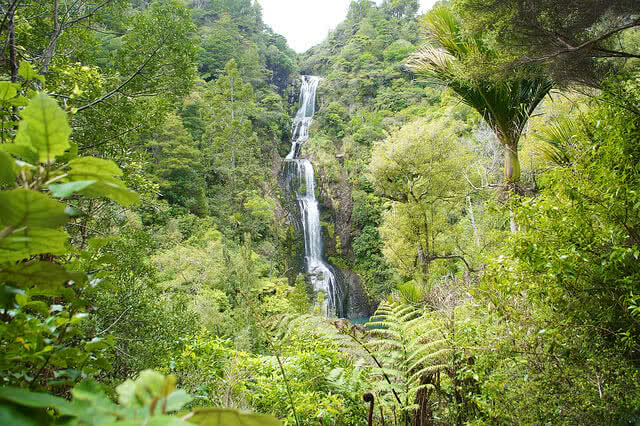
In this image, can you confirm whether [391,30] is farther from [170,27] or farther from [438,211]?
[170,27]

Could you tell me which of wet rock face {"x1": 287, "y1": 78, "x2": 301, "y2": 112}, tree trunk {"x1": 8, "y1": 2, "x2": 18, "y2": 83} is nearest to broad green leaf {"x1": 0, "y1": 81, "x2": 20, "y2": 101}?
tree trunk {"x1": 8, "y1": 2, "x2": 18, "y2": 83}

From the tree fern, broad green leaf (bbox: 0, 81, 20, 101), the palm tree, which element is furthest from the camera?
the palm tree

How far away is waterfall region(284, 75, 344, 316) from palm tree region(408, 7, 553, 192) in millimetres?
10561

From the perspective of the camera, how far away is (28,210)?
310 millimetres

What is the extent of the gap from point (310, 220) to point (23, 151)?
17.8 metres

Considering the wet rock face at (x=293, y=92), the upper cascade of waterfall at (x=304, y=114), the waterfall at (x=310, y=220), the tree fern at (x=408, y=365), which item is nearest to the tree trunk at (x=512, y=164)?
the tree fern at (x=408, y=365)

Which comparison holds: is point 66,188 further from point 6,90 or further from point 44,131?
point 6,90

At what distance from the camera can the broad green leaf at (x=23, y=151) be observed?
371 millimetres

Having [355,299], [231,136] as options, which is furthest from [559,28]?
[231,136]

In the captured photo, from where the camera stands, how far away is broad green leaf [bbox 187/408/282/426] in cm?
34

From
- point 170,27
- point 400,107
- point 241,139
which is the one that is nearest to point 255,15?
point 400,107

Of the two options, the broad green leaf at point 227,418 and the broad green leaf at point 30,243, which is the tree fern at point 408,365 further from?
the broad green leaf at point 30,243

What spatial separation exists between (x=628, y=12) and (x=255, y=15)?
120 ft

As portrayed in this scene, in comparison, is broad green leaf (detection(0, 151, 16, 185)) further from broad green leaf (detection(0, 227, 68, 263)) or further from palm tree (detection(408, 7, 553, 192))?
palm tree (detection(408, 7, 553, 192))
